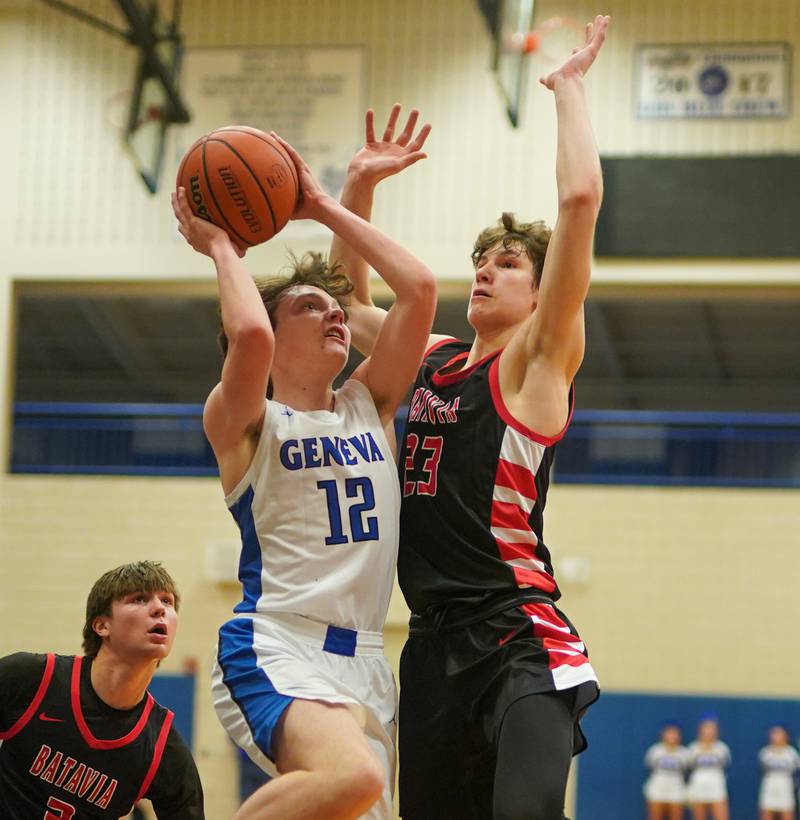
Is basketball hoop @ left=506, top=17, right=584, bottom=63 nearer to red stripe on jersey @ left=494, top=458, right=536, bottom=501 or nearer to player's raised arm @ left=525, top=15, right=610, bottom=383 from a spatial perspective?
player's raised arm @ left=525, top=15, right=610, bottom=383

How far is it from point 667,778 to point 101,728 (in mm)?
8265

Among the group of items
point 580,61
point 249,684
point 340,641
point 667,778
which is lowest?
point 667,778

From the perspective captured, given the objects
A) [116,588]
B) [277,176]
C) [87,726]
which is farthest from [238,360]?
[87,726]

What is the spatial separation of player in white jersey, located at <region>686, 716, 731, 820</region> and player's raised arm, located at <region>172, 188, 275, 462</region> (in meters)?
9.01

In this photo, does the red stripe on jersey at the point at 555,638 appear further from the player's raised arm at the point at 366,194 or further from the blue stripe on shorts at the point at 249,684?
the player's raised arm at the point at 366,194

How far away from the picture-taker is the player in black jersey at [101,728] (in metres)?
4.64

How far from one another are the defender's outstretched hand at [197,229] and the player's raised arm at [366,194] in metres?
0.65

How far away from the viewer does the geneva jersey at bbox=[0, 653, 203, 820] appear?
4.63 m

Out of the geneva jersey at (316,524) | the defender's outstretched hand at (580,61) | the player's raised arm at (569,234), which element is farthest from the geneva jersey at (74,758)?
the defender's outstretched hand at (580,61)

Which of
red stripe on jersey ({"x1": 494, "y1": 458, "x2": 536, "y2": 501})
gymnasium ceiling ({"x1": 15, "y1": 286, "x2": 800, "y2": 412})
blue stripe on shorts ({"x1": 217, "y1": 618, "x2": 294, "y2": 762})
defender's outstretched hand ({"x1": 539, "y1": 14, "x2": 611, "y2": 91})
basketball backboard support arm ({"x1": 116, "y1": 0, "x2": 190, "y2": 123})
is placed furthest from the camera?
gymnasium ceiling ({"x1": 15, "y1": 286, "x2": 800, "y2": 412})

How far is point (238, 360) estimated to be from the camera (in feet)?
12.5

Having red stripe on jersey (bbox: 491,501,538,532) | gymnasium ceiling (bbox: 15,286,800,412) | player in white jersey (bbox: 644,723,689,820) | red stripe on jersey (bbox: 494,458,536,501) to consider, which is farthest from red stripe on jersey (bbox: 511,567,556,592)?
gymnasium ceiling (bbox: 15,286,800,412)

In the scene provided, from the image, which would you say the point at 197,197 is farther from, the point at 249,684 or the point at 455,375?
the point at 249,684

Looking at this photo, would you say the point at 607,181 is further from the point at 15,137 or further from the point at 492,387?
the point at 492,387
